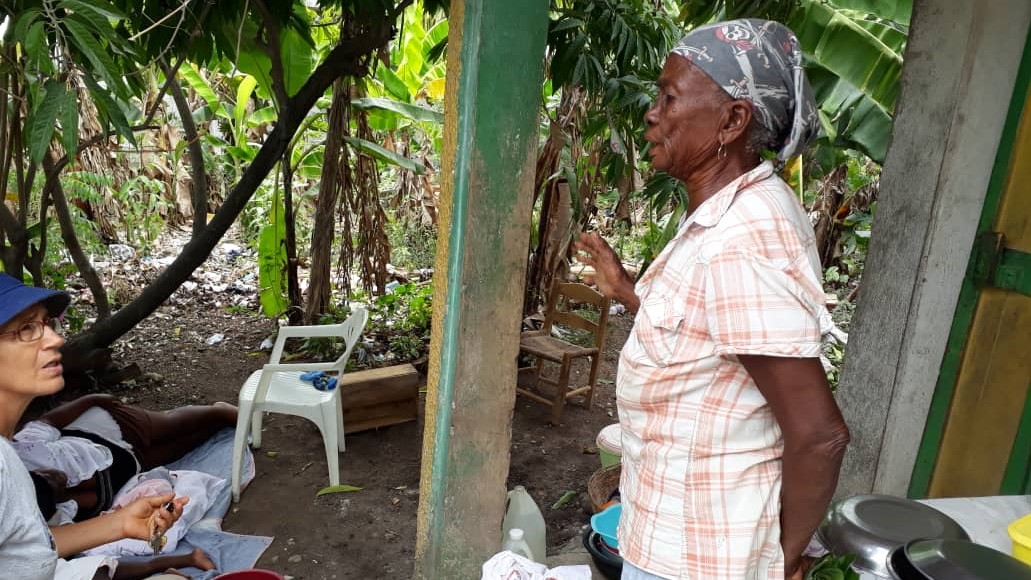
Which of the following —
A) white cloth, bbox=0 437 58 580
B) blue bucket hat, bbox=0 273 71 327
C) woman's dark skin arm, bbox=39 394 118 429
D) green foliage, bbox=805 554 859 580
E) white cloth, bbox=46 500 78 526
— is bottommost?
white cloth, bbox=46 500 78 526

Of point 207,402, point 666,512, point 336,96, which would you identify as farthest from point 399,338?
point 666,512

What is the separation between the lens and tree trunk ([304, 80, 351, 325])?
4.73 meters

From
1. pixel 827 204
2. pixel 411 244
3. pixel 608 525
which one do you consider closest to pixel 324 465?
pixel 608 525

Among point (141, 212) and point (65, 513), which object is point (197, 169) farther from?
point (141, 212)

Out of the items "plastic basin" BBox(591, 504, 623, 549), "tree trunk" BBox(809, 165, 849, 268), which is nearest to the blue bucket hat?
"plastic basin" BBox(591, 504, 623, 549)

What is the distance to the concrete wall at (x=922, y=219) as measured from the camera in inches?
84.0

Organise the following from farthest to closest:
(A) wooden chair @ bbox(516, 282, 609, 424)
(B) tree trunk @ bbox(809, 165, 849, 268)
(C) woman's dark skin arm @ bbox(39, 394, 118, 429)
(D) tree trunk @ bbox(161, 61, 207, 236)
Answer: (B) tree trunk @ bbox(809, 165, 849, 268), (A) wooden chair @ bbox(516, 282, 609, 424), (D) tree trunk @ bbox(161, 61, 207, 236), (C) woman's dark skin arm @ bbox(39, 394, 118, 429)

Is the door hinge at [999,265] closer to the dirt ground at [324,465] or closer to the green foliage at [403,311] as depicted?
the dirt ground at [324,465]

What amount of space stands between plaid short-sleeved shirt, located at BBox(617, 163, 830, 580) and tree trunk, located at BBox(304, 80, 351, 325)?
→ 156 inches

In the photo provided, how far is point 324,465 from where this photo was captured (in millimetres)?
3822

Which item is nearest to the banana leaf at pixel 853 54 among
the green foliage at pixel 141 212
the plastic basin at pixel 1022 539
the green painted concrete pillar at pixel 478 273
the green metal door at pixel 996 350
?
the green metal door at pixel 996 350

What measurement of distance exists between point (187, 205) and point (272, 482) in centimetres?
592

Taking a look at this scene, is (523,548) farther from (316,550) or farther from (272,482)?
(272,482)

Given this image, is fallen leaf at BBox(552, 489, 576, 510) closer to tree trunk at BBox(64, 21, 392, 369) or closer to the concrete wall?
the concrete wall
